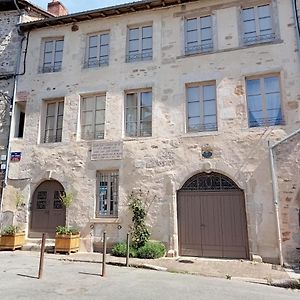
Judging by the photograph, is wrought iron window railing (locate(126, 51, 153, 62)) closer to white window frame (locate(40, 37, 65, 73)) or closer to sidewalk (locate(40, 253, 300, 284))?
white window frame (locate(40, 37, 65, 73))

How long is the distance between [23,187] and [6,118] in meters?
2.54

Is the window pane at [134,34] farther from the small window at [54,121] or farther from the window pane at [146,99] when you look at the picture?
the small window at [54,121]

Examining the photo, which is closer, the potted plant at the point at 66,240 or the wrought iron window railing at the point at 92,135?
the potted plant at the point at 66,240

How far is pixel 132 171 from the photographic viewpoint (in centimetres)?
952

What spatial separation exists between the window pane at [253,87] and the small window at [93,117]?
15.0 feet

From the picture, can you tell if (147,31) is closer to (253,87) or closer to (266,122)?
(253,87)

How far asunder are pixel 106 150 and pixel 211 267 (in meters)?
4.59

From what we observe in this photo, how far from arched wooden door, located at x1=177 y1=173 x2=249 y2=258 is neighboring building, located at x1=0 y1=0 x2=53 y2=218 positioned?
614 cm

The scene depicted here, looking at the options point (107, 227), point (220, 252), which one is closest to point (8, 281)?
point (107, 227)

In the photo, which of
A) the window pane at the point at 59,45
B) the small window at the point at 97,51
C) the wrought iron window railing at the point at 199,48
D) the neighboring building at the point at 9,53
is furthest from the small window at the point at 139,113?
the neighboring building at the point at 9,53

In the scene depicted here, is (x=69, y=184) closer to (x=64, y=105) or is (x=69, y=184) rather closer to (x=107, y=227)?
(x=107, y=227)

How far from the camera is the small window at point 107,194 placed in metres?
9.62

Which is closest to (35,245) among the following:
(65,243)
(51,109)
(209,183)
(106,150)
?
(65,243)

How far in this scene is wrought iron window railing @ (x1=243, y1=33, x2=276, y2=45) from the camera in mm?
9288
